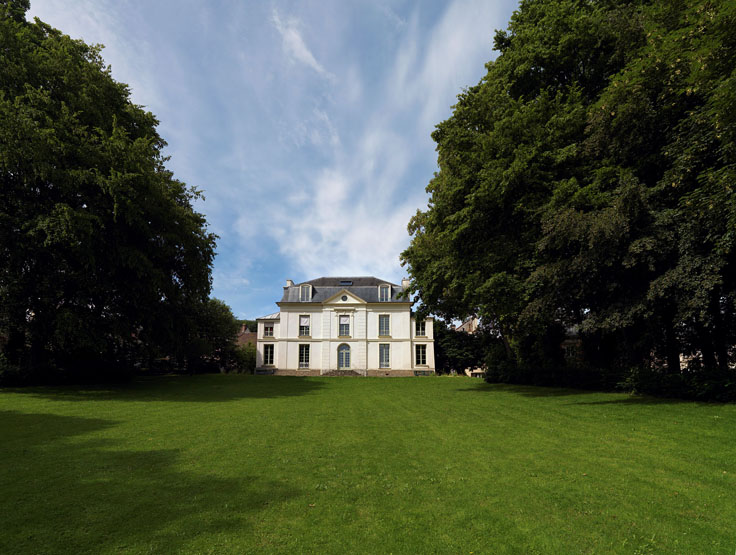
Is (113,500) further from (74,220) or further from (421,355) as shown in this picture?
(421,355)

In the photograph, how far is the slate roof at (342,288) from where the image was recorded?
46.4 metres

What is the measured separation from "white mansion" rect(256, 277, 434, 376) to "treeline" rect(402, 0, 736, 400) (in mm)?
23754

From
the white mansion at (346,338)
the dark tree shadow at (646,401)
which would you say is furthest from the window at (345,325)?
Answer: the dark tree shadow at (646,401)

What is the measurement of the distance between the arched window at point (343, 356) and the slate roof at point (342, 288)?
235 inches

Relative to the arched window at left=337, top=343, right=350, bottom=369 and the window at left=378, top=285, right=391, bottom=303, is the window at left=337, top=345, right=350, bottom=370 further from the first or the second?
the window at left=378, top=285, right=391, bottom=303

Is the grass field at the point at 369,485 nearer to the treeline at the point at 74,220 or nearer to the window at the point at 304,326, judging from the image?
the treeline at the point at 74,220

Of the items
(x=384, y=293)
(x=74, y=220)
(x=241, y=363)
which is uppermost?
(x=384, y=293)

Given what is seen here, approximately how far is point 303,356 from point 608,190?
36.5 metres

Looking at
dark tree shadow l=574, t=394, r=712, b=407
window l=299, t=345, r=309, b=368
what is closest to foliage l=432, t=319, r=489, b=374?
window l=299, t=345, r=309, b=368

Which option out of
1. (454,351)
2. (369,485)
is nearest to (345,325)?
(454,351)

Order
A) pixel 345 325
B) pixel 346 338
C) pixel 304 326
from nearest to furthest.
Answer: pixel 346 338, pixel 345 325, pixel 304 326

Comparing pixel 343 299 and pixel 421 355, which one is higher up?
pixel 343 299

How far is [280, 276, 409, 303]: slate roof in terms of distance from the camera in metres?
46.4

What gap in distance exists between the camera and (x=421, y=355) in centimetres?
4484
